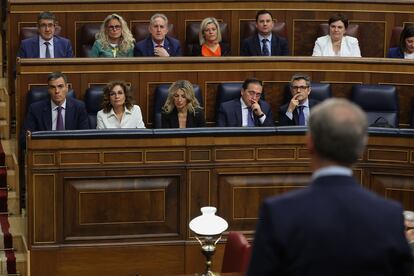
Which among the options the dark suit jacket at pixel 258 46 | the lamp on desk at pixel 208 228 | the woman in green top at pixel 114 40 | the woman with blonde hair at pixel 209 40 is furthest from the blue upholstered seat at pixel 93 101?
the lamp on desk at pixel 208 228

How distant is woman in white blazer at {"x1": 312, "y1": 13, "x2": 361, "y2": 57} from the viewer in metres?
6.08

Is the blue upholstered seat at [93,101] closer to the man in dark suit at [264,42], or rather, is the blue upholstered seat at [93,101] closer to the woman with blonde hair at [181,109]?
the woman with blonde hair at [181,109]

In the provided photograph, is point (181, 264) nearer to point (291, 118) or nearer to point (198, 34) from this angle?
point (291, 118)

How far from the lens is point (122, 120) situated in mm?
5086

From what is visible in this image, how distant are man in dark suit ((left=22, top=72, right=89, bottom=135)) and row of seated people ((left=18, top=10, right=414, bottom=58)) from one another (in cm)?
84

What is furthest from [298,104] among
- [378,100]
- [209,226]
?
[209,226]

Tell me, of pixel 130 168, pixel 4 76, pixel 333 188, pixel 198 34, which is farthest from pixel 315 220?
pixel 4 76

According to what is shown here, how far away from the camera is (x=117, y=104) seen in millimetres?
5062

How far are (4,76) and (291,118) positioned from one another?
88.3 inches

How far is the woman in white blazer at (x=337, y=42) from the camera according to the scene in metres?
6.08

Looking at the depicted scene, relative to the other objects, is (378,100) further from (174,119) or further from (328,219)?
(328,219)

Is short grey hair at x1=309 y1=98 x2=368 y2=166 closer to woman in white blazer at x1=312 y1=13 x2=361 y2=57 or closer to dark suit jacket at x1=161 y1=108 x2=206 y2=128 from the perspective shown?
dark suit jacket at x1=161 y1=108 x2=206 y2=128

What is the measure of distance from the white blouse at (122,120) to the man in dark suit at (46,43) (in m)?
0.91

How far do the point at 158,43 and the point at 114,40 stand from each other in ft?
0.86
